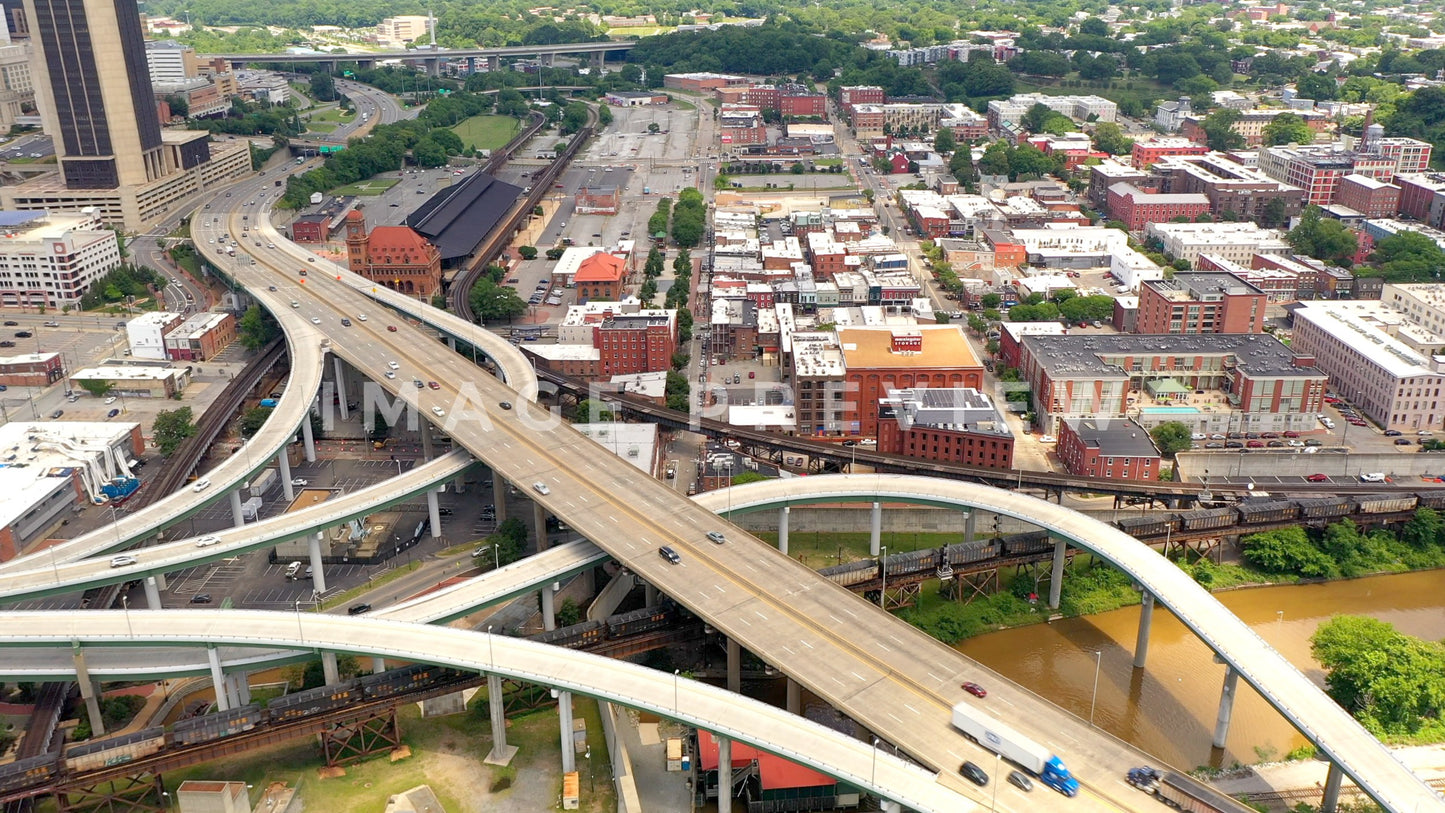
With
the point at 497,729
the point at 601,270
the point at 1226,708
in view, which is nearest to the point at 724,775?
the point at 497,729

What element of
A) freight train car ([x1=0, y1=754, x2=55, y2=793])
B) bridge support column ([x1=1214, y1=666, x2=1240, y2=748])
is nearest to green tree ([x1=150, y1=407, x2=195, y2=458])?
freight train car ([x1=0, y1=754, x2=55, y2=793])

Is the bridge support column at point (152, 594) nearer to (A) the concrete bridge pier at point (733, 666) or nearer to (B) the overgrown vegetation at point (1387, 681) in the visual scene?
(A) the concrete bridge pier at point (733, 666)

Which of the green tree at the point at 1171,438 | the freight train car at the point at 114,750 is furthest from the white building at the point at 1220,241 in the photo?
the freight train car at the point at 114,750

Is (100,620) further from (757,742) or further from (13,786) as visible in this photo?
(757,742)

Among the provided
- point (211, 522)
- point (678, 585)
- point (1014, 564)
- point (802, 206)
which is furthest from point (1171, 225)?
point (211, 522)

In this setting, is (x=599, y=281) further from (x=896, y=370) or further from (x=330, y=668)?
(x=330, y=668)

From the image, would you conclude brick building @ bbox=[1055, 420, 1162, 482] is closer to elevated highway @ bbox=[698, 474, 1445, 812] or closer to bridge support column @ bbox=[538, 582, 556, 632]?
elevated highway @ bbox=[698, 474, 1445, 812]
